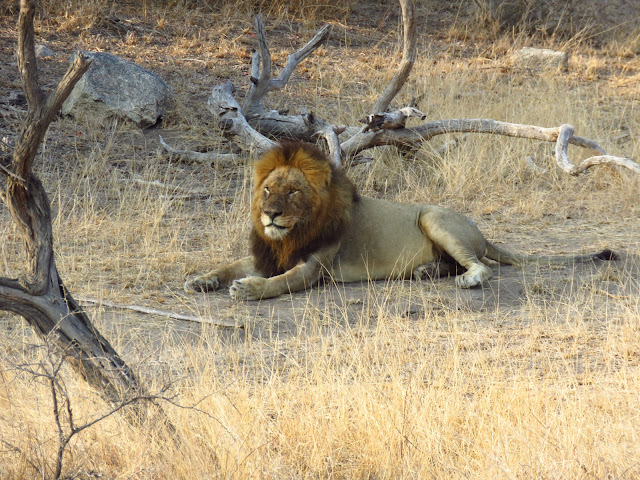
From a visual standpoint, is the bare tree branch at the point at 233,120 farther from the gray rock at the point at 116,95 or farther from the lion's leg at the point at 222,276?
the lion's leg at the point at 222,276

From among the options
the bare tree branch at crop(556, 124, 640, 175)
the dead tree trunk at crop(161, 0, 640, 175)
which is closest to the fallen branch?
the dead tree trunk at crop(161, 0, 640, 175)

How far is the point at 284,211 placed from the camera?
555 centimetres

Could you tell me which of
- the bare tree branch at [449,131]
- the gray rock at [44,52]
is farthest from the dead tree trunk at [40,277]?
the gray rock at [44,52]

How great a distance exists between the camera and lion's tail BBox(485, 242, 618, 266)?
613cm

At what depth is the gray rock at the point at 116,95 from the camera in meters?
9.82

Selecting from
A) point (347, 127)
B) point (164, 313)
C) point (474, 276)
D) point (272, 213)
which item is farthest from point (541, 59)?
point (164, 313)

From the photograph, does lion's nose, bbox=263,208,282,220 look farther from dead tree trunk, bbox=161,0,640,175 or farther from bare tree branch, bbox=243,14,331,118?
bare tree branch, bbox=243,14,331,118

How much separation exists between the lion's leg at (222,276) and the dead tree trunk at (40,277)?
2223 mm

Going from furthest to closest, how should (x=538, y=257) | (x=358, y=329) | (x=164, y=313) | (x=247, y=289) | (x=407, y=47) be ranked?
(x=407, y=47) → (x=538, y=257) → (x=247, y=289) → (x=164, y=313) → (x=358, y=329)

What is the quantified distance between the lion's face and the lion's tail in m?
1.59

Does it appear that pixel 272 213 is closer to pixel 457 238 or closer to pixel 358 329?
pixel 358 329

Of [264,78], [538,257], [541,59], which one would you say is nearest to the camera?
[538,257]

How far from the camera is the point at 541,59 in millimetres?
13000

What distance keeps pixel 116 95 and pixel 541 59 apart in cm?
691
